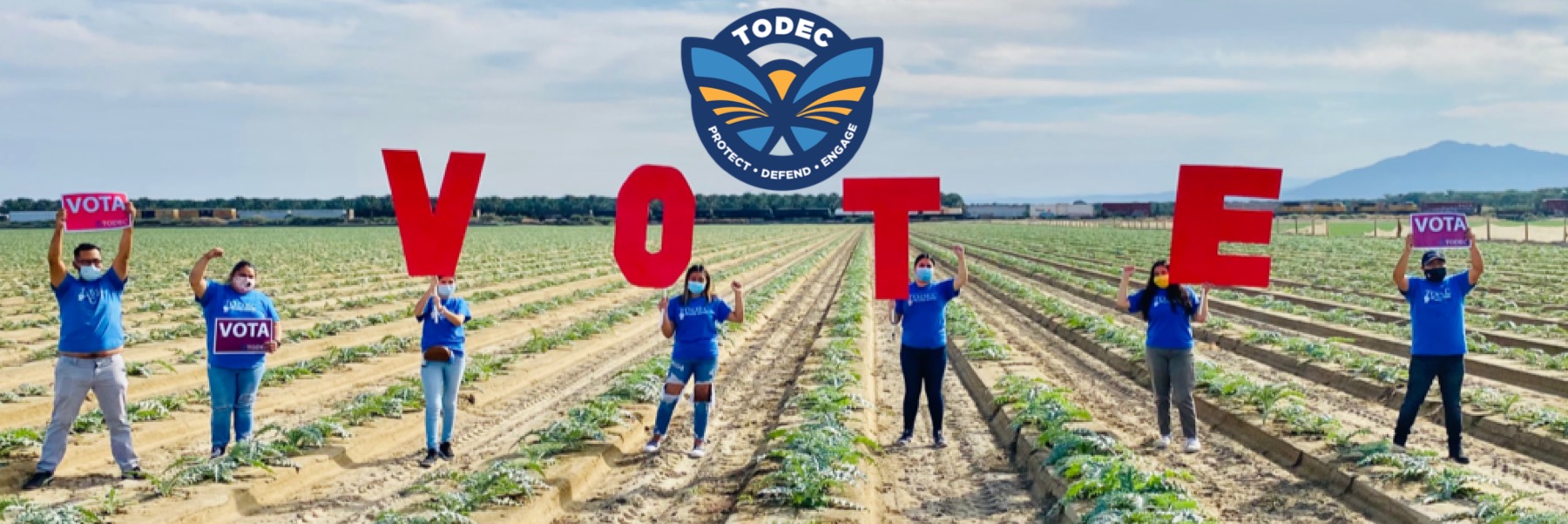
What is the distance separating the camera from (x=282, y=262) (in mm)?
53375

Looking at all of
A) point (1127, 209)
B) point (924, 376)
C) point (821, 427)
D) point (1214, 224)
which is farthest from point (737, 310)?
point (1127, 209)

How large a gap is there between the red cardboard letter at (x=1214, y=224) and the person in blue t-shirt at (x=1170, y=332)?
42cm

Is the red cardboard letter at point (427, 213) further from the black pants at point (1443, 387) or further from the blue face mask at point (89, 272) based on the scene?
the black pants at point (1443, 387)

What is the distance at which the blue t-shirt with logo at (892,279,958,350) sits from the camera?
1159 cm

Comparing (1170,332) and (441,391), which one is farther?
(1170,332)

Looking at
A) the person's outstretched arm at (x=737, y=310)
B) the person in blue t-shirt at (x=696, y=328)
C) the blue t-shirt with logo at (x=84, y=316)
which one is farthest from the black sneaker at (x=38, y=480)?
the person's outstretched arm at (x=737, y=310)

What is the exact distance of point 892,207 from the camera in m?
11.1

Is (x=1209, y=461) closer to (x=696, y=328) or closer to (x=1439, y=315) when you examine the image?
(x=1439, y=315)

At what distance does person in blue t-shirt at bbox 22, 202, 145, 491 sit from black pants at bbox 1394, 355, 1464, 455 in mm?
11416

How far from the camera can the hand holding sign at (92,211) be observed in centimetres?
976

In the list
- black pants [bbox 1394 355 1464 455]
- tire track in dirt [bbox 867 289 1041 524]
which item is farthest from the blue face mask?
black pants [bbox 1394 355 1464 455]

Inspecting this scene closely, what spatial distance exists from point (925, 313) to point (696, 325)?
2.29 m

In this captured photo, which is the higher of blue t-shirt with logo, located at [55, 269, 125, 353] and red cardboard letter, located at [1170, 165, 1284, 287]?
red cardboard letter, located at [1170, 165, 1284, 287]

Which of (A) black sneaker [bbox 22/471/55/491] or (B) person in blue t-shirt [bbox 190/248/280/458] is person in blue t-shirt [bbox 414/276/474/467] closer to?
(B) person in blue t-shirt [bbox 190/248/280/458]
